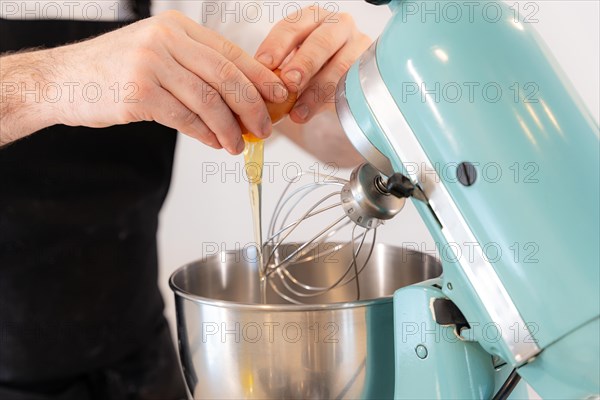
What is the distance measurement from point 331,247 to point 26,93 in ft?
1.11

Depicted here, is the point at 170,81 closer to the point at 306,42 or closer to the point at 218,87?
the point at 218,87

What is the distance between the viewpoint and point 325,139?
924 millimetres

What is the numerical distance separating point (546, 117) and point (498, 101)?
0.11 feet

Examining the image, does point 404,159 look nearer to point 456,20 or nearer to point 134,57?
point 456,20

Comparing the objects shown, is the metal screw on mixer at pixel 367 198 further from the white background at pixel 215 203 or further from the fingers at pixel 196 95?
the white background at pixel 215 203

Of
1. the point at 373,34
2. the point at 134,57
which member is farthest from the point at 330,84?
the point at 373,34

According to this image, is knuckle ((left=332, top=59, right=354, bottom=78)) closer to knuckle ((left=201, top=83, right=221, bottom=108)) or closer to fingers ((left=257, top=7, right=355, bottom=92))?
fingers ((left=257, top=7, right=355, bottom=92))

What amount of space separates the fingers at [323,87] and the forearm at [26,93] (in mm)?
231

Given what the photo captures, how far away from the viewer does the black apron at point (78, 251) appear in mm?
826

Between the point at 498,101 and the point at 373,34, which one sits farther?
the point at 373,34

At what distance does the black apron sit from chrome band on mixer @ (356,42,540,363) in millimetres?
462

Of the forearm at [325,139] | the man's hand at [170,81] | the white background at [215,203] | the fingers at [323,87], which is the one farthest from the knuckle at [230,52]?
the white background at [215,203]

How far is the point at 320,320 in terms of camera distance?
52 centimetres

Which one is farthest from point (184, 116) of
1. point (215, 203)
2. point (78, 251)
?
point (215, 203)
